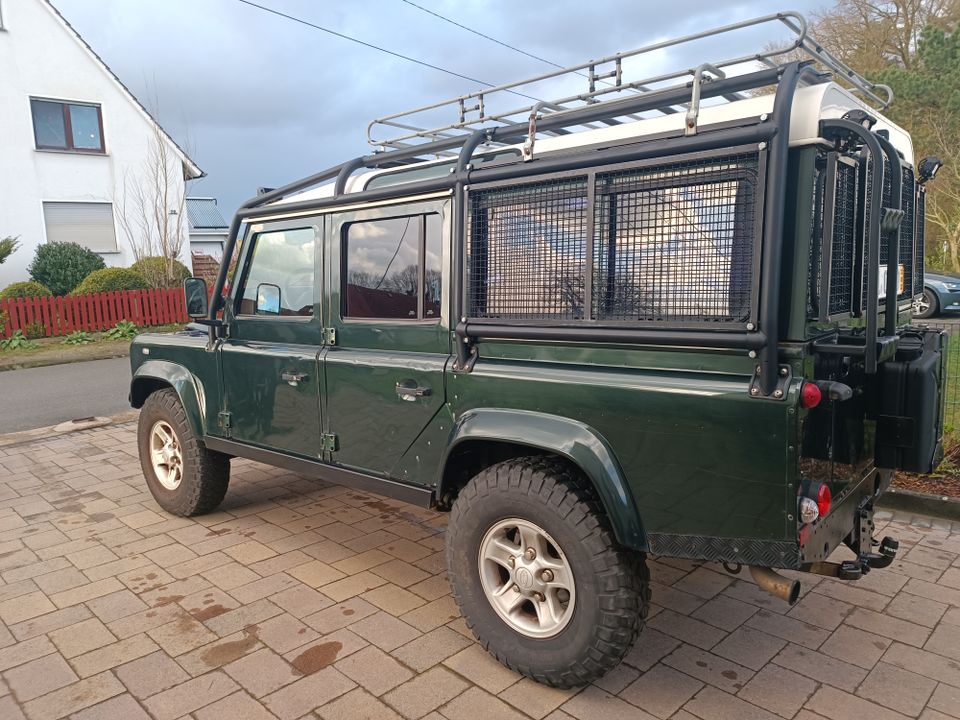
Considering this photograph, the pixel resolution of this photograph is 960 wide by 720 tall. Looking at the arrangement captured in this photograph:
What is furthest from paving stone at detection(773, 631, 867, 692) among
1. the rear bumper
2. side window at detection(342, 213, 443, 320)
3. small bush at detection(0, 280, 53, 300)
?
small bush at detection(0, 280, 53, 300)

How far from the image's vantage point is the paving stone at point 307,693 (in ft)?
8.61

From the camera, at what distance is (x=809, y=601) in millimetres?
3422

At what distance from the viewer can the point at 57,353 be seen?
13.3 metres

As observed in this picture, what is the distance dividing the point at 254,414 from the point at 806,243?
10.1ft

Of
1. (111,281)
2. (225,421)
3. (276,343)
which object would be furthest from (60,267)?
(276,343)

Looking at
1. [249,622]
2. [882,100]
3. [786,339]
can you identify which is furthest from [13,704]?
[882,100]

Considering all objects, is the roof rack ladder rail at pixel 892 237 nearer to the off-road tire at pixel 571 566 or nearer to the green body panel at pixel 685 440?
the green body panel at pixel 685 440

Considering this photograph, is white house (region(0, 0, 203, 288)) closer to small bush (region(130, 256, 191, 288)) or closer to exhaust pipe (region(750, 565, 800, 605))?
small bush (region(130, 256, 191, 288))

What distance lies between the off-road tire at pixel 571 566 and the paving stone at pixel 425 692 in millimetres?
202

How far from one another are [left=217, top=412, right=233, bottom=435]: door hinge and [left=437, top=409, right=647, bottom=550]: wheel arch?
5.68ft

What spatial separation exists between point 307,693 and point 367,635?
18.4 inches

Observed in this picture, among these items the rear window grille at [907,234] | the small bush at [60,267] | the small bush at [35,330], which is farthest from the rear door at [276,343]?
the small bush at [60,267]

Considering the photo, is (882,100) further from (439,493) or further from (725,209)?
(439,493)

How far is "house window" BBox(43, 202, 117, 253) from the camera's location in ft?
64.2
